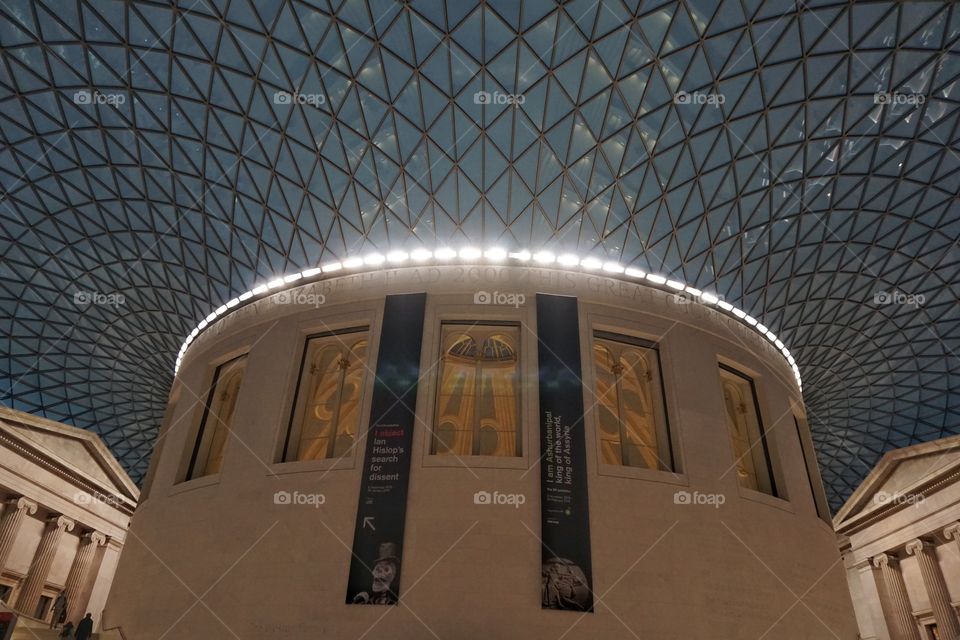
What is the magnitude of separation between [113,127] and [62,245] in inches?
358

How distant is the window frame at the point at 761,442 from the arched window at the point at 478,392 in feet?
28.9

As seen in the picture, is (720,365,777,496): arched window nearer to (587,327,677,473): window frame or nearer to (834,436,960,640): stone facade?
(587,327,677,473): window frame

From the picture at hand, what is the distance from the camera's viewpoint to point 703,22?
20.0 meters

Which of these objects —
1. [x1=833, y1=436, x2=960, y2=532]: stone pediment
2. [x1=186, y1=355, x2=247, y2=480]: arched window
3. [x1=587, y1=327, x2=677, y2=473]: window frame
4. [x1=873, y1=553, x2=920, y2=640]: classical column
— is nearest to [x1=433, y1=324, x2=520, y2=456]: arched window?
[x1=587, y1=327, x2=677, y2=473]: window frame

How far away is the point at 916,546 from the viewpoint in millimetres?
36688

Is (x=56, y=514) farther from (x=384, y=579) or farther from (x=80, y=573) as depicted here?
(x=384, y=579)

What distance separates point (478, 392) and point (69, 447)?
3271cm

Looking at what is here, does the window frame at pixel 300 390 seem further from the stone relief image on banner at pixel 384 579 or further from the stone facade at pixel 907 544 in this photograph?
the stone facade at pixel 907 544

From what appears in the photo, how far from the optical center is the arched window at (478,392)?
2305 cm

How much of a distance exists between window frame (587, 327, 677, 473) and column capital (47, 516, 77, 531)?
3605 centimetres

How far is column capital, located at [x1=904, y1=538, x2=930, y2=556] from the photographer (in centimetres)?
3625

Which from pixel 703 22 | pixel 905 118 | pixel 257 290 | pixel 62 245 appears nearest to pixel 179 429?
pixel 257 290

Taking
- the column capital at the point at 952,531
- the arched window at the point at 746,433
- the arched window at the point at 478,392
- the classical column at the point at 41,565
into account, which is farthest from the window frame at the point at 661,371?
the classical column at the point at 41,565

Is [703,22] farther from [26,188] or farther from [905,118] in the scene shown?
[26,188]
